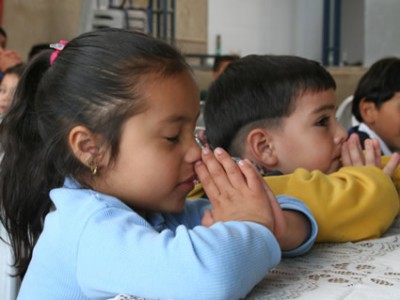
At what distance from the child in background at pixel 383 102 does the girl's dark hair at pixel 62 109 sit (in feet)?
5.08

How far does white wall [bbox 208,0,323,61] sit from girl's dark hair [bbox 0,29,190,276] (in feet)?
29.4

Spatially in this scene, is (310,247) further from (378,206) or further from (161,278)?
(161,278)

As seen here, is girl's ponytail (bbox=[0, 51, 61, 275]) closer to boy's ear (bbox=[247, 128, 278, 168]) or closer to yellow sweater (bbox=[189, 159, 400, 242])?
yellow sweater (bbox=[189, 159, 400, 242])

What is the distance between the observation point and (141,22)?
6574mm

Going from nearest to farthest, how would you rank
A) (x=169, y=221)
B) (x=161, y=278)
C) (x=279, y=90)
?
(x=161, y=278) → (x=169, y=221) → (x=279, y=90)

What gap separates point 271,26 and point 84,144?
32.5 ft

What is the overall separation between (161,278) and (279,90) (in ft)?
2.48

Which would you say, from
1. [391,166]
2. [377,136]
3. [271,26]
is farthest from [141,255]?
[271,26]

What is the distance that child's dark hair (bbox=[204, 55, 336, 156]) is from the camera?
4.39 ft

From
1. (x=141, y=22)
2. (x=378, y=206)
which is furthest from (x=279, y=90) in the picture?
(x=141, y=22)

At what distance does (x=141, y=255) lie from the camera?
2.25ft

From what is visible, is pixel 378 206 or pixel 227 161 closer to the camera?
pixel 227 161

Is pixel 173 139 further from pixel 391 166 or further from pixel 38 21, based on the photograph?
pixel 38 21

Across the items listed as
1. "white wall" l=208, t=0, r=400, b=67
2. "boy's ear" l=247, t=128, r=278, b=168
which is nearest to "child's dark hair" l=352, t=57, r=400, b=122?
"boy's ear" l=247, t=128, r=278, b=168
